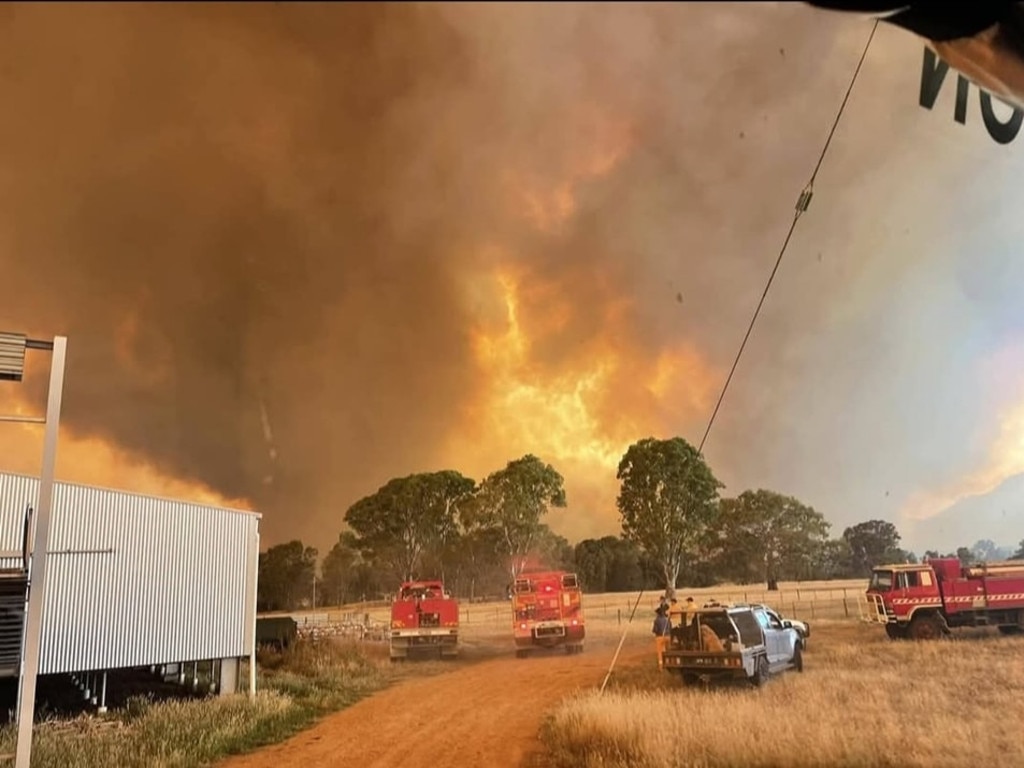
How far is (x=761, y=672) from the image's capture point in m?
6.22

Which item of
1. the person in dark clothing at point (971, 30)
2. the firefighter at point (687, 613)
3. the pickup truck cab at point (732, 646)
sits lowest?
the pickup truck cab at point (732, 646)

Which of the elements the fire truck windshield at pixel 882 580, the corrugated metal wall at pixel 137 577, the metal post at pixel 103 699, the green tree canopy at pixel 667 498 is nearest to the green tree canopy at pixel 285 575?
the corrugated metal wall at pixel 137 577

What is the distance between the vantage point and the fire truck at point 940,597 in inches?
247

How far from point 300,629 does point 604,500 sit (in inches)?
163

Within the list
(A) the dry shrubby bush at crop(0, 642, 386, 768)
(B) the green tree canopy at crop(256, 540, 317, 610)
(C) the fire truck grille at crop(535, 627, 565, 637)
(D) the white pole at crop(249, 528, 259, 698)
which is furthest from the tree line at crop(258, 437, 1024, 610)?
(D) the white pole at crop(249, 528, 259, 698)

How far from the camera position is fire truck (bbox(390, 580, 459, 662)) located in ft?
24.4

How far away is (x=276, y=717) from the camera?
7480 millimetres

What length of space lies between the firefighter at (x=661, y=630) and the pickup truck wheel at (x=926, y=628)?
2.16 metres

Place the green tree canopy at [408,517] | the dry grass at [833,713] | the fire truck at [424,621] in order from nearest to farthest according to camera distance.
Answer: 1. the dry grass at [833,713]
2. the green tree canopy at [408,517]
3. the fire truck at [424,621]

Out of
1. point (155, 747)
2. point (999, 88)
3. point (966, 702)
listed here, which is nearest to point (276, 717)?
point (155, 747)

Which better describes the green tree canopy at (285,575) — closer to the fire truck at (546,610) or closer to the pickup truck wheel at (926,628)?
the fire truck at (546,610)

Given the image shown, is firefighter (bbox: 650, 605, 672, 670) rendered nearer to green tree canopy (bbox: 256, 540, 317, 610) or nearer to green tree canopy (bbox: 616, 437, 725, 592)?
green tree canopy (bbox: 616, 437, 725, 592)

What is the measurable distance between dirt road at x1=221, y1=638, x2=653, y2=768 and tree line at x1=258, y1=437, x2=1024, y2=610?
74cm

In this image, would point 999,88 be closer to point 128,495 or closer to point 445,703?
point 445,703
